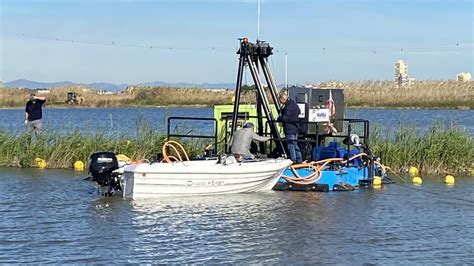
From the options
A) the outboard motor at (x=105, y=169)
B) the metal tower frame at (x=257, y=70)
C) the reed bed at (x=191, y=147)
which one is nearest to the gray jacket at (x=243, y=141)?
the metal tower frame at (x=257, y=70)

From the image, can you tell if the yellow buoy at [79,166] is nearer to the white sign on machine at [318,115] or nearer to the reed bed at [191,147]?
the reed bed at [191,147]

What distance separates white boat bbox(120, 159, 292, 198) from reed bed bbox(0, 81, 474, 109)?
37964 mm

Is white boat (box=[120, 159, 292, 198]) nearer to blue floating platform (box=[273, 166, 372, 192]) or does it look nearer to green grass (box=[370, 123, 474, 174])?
blue floating platform (box=[273, 166, 372, 192])

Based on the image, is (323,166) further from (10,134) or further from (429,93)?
(429,93)

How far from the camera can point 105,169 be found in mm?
15953

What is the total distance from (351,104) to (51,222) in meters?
49.7

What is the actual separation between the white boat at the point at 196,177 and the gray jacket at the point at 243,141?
1.17ft

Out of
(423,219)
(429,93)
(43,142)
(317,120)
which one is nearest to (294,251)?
(423,219)

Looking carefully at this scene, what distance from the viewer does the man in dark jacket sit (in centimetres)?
1825

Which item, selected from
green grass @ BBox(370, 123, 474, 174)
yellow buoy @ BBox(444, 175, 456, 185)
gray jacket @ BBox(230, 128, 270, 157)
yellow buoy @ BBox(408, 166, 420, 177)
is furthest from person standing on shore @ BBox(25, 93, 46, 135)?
yellow buoy @ BBox(444, 175, 456, 185)

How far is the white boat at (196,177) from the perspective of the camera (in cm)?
1559

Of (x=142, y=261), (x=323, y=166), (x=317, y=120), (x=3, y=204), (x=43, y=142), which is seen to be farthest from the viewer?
(x=43, y=142)

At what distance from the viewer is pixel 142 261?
11047 mm

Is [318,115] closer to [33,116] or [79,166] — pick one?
[79,166]
